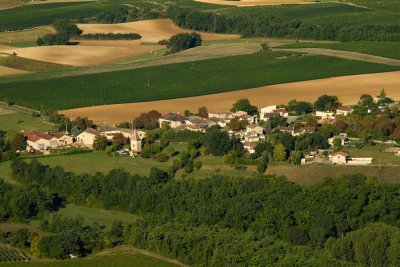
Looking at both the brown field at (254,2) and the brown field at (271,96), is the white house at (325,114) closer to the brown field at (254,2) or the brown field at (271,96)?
the brown field at (271,96)

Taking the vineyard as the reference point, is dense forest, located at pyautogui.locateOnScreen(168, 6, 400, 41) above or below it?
below

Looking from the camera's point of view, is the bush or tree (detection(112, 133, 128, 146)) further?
tree (detection(112, 133, 128, 146))

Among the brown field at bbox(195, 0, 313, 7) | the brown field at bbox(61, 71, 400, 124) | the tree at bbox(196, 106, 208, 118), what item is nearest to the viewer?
the tree at bbox(196, 106, 208, 118)

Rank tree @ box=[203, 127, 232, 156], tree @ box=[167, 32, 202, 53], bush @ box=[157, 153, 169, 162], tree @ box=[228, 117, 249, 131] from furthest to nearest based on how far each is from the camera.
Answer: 1. tree @ box=[167, 32, 202, 53]
2. tree @ box=[228, 117, 249, 131]
3. tree @ box=[203, 127, 232, 156]
4. bush @ box=[157, 153, 169, 162]

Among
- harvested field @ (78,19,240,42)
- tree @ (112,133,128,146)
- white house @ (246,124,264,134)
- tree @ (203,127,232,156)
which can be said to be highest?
tree @ (203,127,232,156)

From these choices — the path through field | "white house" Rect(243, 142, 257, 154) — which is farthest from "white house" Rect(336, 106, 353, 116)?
the path through field

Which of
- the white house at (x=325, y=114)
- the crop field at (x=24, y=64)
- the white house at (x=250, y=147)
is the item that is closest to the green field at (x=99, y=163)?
the white house at (x=250, y=147)

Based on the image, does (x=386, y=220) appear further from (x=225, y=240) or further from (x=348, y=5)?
(x=348, y=5)

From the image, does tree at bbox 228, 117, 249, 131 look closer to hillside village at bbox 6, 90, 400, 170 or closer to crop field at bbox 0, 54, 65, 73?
hillside village at bbox 6, 90, 400, 170
